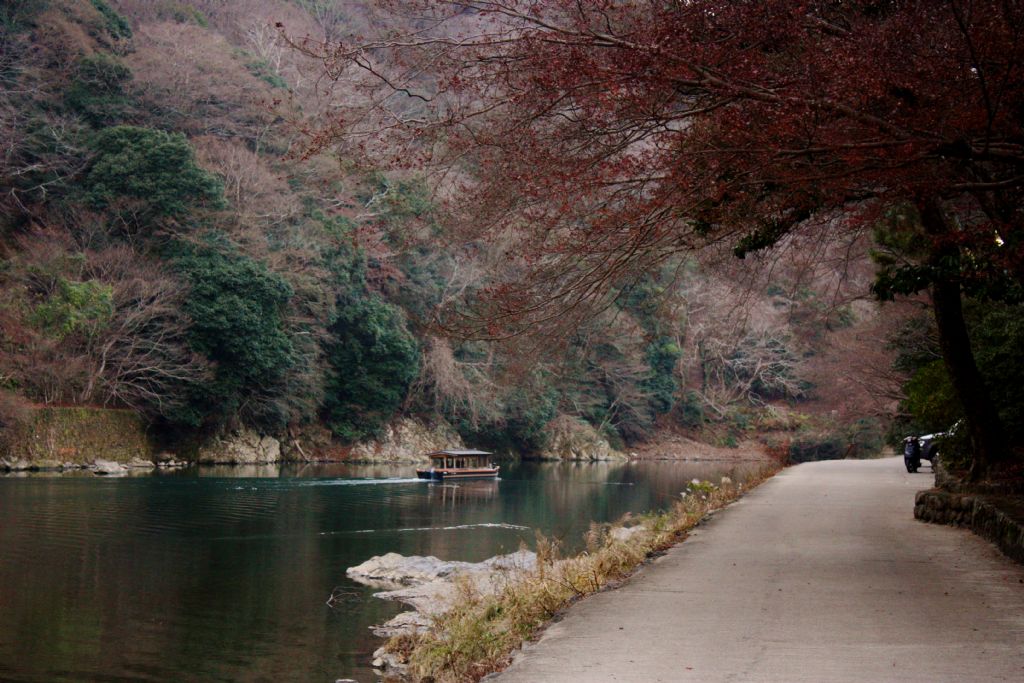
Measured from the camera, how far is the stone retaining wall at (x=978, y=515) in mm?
10906

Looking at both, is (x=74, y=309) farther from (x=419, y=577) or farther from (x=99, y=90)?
(x=419, y=577)

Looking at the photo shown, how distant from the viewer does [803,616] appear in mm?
8172

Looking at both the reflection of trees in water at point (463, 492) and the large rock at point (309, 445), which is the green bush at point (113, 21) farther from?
the reflection of trees in water at point (463, 492)

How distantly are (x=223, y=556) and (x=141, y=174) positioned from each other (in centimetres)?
2548

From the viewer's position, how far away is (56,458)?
123ft

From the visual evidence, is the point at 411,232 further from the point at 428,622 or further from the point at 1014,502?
the point at 1014,502

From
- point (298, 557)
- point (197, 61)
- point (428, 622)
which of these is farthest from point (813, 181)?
point (197, 61)

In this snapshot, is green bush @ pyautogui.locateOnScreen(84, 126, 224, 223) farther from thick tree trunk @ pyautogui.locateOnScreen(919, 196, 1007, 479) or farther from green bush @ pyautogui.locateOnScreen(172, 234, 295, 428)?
thick tree trunk @ pyautogui.locateOnScreen(919, 196, 1007, 479)

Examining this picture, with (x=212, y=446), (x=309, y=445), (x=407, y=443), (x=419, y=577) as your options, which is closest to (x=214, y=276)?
(x=212, y=446)

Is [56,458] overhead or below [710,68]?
below

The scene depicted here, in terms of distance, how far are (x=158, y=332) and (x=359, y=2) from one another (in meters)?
31.4

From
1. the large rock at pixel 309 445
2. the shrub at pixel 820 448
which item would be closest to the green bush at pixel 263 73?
the large rock at pixel 309 445

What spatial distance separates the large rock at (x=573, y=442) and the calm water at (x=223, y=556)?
2302 cm

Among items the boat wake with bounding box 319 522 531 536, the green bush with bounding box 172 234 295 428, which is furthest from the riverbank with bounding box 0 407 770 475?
the boat wake with bounding box 319 522 531 536
